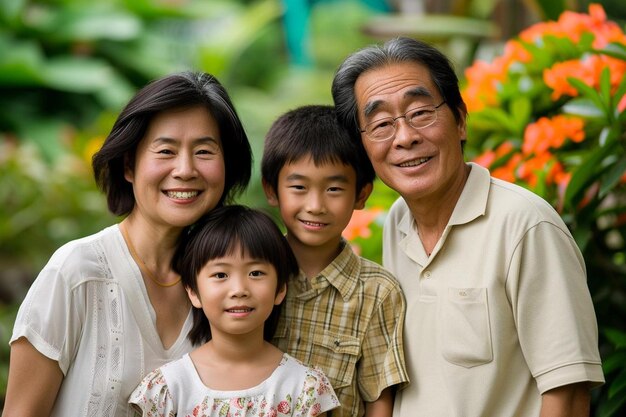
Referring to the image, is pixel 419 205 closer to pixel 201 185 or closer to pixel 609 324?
pixel 201 185

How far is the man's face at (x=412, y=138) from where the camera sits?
2.60 meters

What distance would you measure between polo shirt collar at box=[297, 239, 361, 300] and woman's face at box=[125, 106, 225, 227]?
0.40m

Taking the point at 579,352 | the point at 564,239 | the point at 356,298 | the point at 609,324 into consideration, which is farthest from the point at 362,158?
the point at 609,324

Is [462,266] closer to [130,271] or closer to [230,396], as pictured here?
[230,396]

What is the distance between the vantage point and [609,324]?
3.32 metres

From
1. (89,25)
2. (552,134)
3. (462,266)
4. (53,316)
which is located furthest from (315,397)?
(89,25)

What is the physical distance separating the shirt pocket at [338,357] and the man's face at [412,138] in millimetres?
Answer: 477

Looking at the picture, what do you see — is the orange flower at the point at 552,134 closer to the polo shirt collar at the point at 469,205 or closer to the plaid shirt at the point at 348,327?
the polo shirt collar at the point at 469,205

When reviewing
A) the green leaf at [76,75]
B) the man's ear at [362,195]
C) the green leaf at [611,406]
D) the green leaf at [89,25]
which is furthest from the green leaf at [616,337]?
the green leaf at [89,25]

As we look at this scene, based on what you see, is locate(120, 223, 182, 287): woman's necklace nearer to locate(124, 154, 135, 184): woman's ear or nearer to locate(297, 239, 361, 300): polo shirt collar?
locate(124, 154, 135, 184): woman's ear

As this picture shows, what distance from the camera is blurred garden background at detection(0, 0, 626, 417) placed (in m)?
3.29

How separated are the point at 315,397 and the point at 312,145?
2.49 feet

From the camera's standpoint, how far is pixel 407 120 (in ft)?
8.57

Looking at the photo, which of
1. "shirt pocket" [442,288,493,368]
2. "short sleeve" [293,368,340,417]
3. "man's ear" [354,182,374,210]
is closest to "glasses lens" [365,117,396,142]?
"man's ear" [354,182,374,210]
